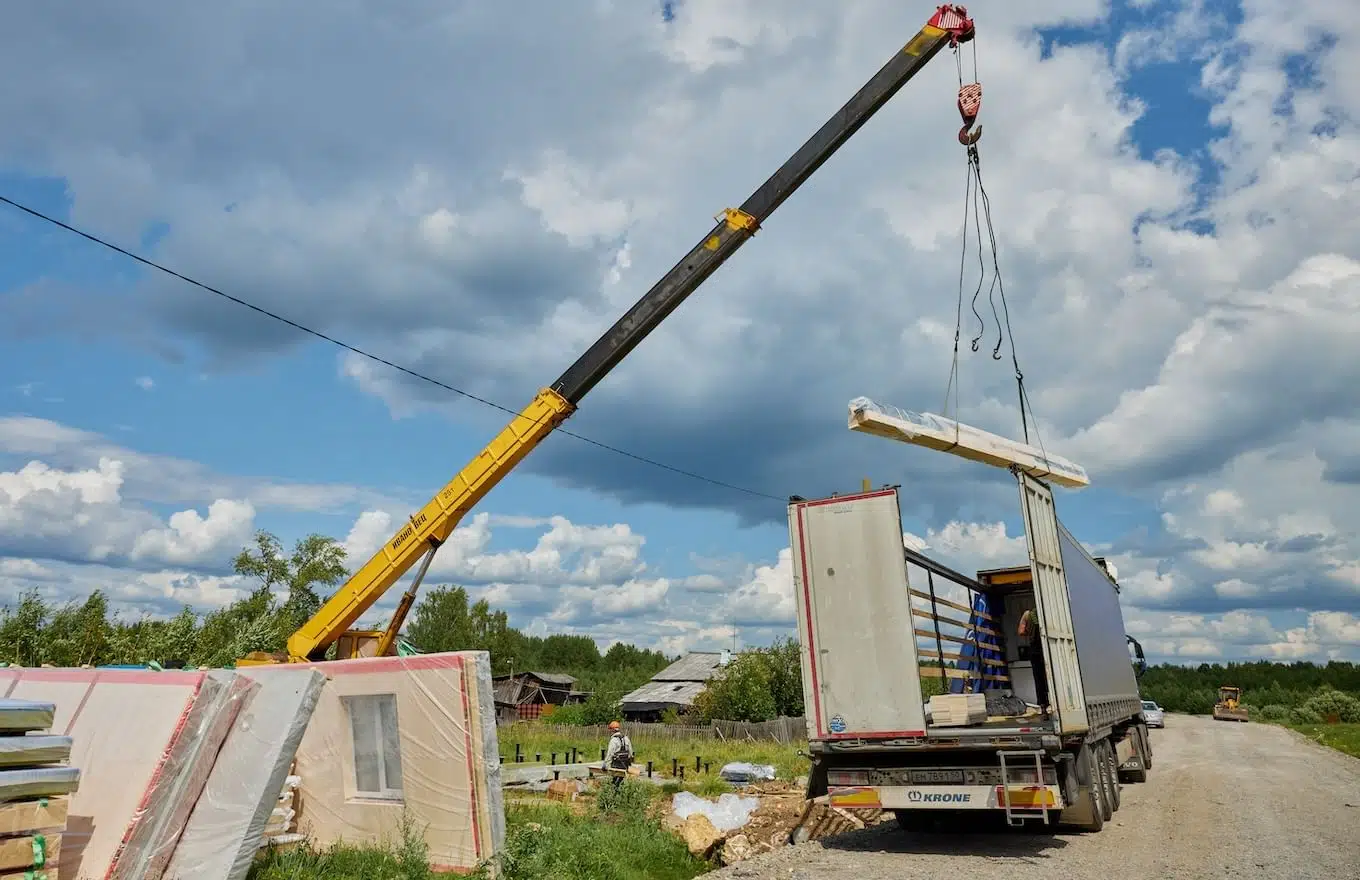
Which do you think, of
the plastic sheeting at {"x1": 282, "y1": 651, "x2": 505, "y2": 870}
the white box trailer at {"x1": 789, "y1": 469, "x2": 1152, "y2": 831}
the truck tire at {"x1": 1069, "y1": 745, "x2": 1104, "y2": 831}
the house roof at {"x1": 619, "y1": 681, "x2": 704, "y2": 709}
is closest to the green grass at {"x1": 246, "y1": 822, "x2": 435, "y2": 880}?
the plastic sheeting at {"x1": 282, "y1": 651, "x2": 505, "y2": 870}

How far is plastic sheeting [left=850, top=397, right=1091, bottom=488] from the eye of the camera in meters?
9.02

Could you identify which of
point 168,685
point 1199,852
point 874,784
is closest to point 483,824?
point 168,685

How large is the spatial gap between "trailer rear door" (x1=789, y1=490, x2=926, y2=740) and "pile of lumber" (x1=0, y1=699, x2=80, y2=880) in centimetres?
619

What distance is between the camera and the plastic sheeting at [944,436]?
9016 millimetres

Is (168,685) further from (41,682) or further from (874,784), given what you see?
(874,784)

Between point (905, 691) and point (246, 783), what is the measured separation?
5715mm

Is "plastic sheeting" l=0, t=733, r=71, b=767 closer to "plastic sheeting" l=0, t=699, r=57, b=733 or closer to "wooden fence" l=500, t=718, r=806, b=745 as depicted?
"plastic sheeting" l=0, t=699, r=57, b=733

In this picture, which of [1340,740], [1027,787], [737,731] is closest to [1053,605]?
[1027,787]

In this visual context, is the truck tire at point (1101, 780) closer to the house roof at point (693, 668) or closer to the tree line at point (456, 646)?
the tree line at point (456, 646)

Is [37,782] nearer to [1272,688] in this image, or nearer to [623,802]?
[623,802]

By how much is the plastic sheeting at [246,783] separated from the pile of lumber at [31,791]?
0.89 m

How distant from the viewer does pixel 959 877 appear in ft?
23.0

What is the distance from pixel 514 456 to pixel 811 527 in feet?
15.9

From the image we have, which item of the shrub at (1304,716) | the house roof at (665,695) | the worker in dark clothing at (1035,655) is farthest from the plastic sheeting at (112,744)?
the shrub at (1304,716)
